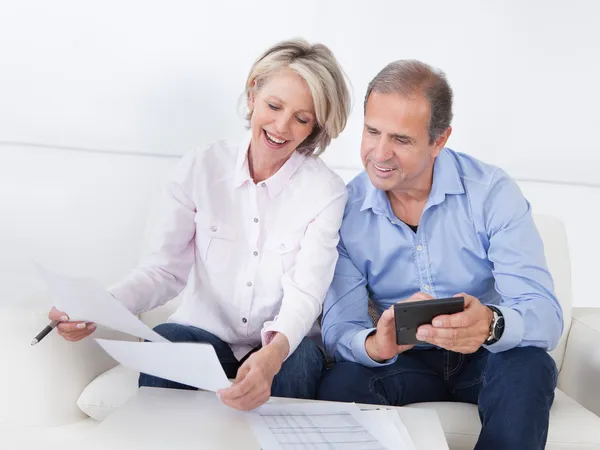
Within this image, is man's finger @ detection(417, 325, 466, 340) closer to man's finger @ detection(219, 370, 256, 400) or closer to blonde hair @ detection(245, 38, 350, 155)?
man's finger @ detection(219, 370, 256, 400)

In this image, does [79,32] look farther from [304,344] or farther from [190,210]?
[304,344]

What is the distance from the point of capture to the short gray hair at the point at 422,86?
1.90m

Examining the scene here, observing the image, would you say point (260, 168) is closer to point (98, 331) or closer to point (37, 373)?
point (98, 331)

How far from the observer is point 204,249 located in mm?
1988

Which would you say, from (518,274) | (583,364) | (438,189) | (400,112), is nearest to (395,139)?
(400,112)

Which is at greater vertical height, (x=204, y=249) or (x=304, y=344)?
(x=204, y=249)

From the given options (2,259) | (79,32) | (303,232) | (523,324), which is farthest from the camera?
(2,259)

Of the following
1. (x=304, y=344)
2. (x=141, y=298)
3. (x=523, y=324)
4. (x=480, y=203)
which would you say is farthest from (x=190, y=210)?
(x=523, y=324)

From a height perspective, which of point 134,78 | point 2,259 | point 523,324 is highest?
point 134,78

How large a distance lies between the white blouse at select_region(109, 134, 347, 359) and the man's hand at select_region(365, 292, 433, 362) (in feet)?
0.59

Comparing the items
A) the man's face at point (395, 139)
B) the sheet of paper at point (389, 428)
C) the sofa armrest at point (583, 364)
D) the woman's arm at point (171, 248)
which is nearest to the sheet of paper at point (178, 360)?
the sheet of paper at point (389, 428)

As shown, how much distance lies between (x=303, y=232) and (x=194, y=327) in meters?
0.34

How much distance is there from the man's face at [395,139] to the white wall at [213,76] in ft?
3.46

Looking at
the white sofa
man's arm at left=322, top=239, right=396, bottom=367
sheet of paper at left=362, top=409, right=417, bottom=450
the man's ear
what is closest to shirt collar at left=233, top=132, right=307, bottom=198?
man's arm at left=322, top=239, right=396, bottom=367
